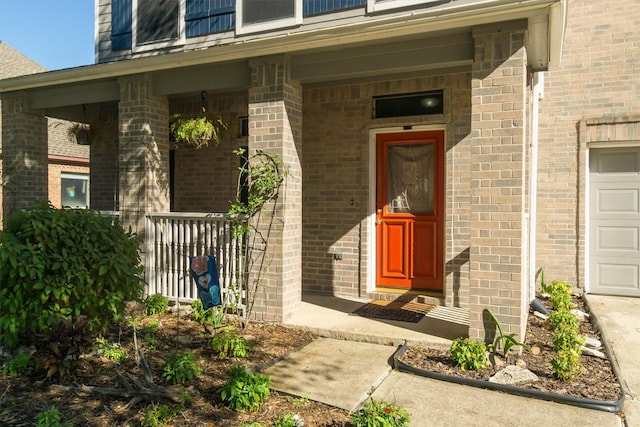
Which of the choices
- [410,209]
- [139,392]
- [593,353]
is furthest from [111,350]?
[593,353]

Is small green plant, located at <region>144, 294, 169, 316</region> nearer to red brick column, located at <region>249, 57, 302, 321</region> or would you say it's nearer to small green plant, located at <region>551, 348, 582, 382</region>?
red brick column, located at <region>249, 57, 302, 321</region>

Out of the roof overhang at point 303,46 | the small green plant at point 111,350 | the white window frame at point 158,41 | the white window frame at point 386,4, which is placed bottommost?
the small green plant at point 111,350

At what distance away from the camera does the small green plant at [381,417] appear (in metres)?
3.02

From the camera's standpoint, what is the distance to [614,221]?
780cm

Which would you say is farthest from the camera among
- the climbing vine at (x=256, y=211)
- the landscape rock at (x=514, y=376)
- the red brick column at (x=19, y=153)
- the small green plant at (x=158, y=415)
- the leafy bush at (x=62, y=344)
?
the red brick column at (x=19, y=153)

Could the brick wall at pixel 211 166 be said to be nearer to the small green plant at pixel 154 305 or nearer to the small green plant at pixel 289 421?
the small green plant at pixel 154 305

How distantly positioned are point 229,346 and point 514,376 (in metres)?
2.57

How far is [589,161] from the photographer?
7.90m

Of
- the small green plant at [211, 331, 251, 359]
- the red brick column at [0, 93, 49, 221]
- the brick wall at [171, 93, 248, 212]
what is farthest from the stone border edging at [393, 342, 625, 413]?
the red brick column at [0, 93, 49, 221]

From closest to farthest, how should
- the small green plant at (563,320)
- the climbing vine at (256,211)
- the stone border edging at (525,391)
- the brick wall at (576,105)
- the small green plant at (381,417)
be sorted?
the small green plant at (381,417)
the stone border edging at (525,391)
the small green plant at (563,320)
the climbing vine at (256,211)
the brick wall at (576,105)

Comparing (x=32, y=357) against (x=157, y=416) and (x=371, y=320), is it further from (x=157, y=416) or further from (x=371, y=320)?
(x=371, y=320)

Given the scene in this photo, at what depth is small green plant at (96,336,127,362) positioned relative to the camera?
4.64m

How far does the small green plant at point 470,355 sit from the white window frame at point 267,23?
4.67 metres

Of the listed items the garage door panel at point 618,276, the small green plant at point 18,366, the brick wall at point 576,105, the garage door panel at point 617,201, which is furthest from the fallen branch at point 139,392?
the garage door panel at point 617,201
